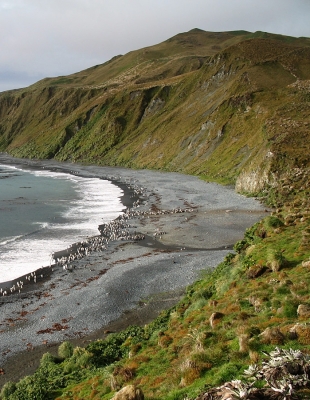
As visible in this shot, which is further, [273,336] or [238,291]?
[238,291]

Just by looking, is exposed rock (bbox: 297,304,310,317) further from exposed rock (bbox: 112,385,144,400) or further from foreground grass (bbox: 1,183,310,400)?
exposed rock (bbox: 112,385,144,400)

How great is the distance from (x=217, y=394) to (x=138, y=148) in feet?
456

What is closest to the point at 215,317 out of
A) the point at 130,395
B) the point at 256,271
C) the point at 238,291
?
the point at 238,291

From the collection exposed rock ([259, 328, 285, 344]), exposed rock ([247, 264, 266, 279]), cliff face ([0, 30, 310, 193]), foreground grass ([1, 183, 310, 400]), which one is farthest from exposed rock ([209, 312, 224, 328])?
cliff face ([0, 30, 310, 193])

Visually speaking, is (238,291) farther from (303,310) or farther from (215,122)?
(215,122)

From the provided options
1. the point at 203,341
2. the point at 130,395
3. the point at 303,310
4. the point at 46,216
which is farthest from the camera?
the point at 46,216

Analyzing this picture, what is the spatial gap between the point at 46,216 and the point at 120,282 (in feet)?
111

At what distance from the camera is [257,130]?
94625 millimetres

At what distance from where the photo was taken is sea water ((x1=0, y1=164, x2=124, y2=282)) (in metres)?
41.6

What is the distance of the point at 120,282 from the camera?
33.0 meters

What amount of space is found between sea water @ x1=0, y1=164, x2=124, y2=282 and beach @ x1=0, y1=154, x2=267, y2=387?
178 inches

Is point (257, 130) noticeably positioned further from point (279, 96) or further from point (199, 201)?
point (199, 201)

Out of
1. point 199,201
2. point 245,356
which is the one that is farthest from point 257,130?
point 245,356

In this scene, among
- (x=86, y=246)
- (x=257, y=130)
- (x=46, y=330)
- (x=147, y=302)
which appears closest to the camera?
(x=46, y=330)
